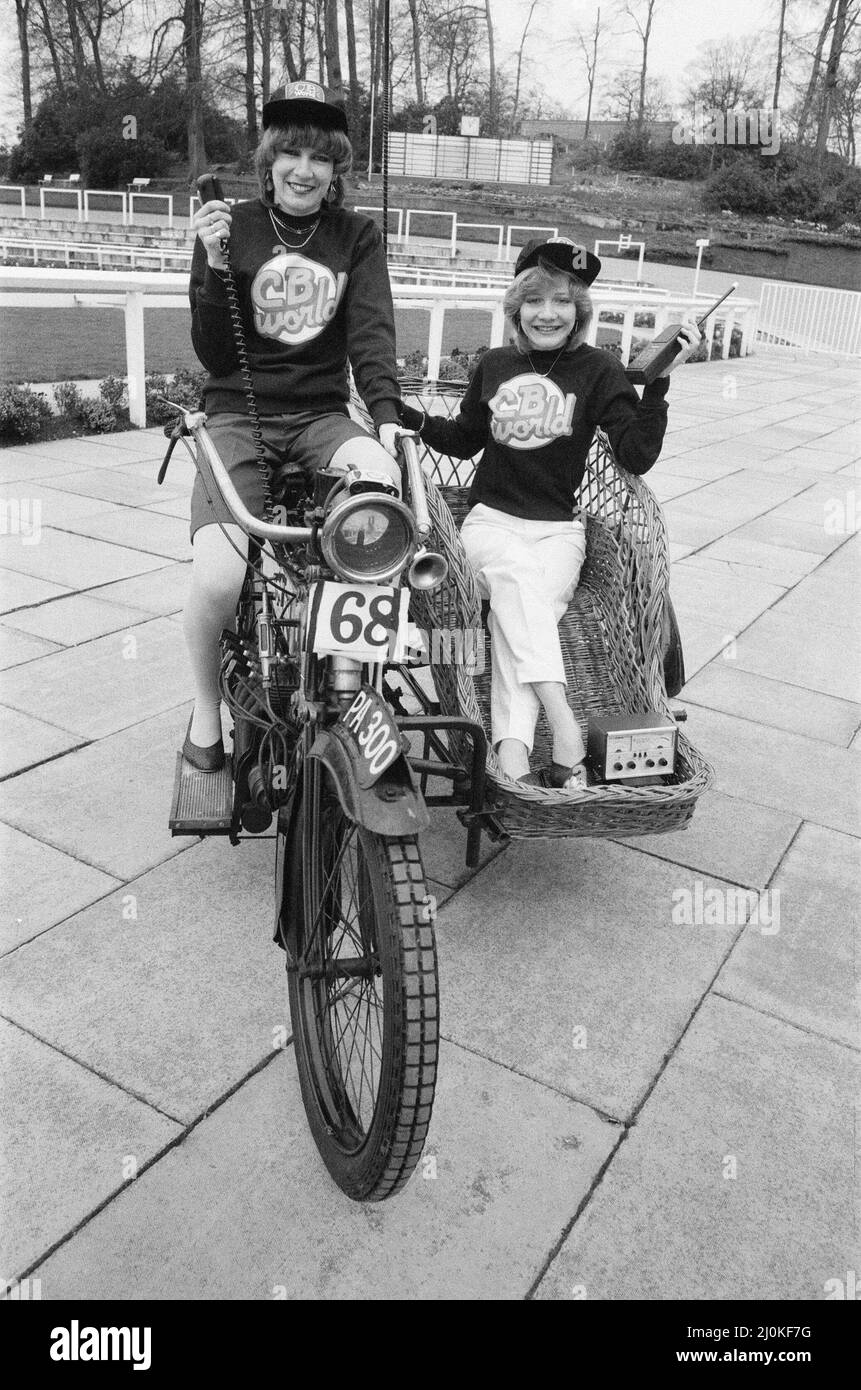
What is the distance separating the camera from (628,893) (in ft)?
10.1

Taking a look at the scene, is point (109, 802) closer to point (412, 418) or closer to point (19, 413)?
point (412, 418)

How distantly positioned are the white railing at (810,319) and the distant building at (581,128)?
37.6 meters

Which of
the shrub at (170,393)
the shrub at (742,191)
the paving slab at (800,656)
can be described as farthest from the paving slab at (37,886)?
the shrub at (742,191)

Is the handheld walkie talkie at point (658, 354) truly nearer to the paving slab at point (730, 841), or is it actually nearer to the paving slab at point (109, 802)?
the paving slab at point (730, 841)

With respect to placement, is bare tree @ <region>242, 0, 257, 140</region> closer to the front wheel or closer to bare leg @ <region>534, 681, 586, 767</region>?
bare leg @ <region>534, 681, 586, 767</region>

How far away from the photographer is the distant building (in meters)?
54.7

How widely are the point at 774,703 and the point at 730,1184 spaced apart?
258cm

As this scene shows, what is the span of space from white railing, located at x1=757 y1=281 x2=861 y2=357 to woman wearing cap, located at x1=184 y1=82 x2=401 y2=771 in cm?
1932

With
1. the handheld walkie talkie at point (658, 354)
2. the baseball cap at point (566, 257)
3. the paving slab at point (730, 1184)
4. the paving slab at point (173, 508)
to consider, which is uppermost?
the baseball cap at point (566, 257)

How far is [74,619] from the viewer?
15.1 ft

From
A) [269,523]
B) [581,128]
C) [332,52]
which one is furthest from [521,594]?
[581,128]

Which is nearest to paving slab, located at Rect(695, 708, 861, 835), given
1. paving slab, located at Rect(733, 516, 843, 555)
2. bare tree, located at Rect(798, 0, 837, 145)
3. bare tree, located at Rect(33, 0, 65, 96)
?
paving slab, located at Rect(733, 516, 843, 555)

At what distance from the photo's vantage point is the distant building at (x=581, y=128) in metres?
54.7
